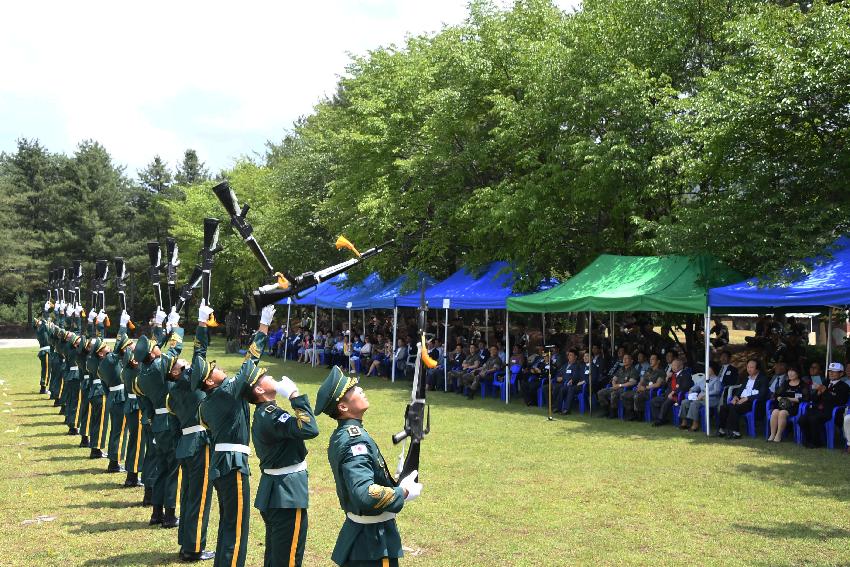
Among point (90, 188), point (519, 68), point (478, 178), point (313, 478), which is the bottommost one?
point (313, 478)

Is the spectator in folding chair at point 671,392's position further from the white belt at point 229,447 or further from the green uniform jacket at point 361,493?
the green uniform jacket at point 361,493

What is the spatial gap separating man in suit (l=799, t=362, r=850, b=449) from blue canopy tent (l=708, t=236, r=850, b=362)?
1.26 metres

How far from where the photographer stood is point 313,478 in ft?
36.0

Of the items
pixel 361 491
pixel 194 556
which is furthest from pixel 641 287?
pixel 361 491

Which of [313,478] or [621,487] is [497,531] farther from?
[313,478]

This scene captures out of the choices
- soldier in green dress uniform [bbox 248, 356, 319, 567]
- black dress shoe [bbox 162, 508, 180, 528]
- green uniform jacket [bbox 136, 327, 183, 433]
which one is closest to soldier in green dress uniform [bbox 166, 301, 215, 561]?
green uniform jacket [bbox 136, 327, 183, 433]

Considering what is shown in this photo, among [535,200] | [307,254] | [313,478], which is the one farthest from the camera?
[307,254]

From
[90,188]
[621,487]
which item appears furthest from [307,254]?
[90,188]

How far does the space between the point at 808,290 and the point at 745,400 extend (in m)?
2.26

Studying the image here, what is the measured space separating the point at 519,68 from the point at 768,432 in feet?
39.1

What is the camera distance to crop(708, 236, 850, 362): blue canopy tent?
12.2 m

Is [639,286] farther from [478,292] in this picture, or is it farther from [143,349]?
[143,349]

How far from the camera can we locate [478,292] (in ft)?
68.5

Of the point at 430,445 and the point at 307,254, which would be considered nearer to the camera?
the point at 430,445
